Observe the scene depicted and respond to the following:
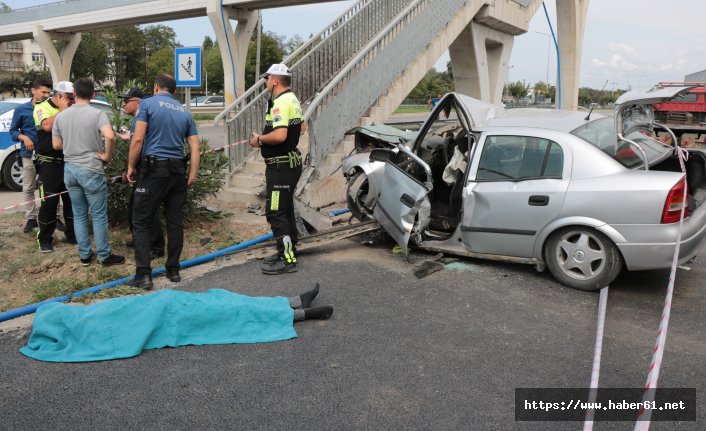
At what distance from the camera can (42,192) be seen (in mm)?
6188

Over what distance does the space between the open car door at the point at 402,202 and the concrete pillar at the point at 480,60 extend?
36.9 ft

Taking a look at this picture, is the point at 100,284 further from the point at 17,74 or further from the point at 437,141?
the point at 17,74

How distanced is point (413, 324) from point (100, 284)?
292 cm

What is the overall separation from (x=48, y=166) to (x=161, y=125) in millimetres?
1920

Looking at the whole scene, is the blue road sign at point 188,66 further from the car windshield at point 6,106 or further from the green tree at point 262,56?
the green tree at point 262,56

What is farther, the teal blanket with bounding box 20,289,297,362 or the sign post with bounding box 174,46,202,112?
the sign post with bounding box 174,46,202,112

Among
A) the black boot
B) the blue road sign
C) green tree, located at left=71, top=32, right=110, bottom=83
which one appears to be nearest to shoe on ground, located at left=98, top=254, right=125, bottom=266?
the black boot

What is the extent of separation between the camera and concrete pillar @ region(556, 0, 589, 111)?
22.9 meters

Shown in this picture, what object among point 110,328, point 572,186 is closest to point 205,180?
point 110,328

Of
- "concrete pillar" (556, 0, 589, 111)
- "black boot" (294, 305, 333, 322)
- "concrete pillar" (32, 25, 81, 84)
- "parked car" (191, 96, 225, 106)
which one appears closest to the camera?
"black boot" (294, 305, 333, 322)

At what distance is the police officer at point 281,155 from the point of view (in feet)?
17.6

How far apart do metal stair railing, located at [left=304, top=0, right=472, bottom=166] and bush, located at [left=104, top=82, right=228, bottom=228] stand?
1.46 meters

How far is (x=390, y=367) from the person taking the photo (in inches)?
141

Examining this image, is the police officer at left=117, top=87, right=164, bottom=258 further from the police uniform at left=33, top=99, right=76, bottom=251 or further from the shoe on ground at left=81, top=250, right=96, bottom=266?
the police uniform at left=33, top=99, right=76, bottom=251
